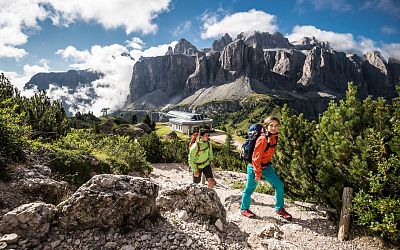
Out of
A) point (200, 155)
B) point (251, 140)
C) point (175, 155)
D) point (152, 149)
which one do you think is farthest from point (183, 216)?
point (175, 155)

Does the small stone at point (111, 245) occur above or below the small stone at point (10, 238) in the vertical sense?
below

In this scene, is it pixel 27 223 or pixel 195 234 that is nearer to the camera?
pixel 27 223

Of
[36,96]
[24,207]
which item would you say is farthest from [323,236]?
Result: [36,96]

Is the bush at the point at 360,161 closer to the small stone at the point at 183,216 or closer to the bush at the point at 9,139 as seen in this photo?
the small stone at the point at 183,216

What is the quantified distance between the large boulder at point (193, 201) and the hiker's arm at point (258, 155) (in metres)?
1.38

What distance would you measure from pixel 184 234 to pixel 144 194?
122 centimetres

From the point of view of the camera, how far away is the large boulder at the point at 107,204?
508cm

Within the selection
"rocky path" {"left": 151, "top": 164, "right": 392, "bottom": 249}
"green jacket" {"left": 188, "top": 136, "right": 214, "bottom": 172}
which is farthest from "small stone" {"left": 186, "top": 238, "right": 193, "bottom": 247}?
"green jacket" {"left": 188, "top": 136, "right": 214, "bottom": 172}

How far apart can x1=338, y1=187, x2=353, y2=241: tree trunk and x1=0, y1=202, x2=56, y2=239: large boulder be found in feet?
23.0

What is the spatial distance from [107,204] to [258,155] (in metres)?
4.06

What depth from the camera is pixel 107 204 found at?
5.22 m

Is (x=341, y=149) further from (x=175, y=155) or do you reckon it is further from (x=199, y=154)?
(x=175, y=155)

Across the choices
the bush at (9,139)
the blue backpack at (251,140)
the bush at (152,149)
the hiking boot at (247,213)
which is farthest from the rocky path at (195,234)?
the bush at (152,149)

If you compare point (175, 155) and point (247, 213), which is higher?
point (247, 213)
